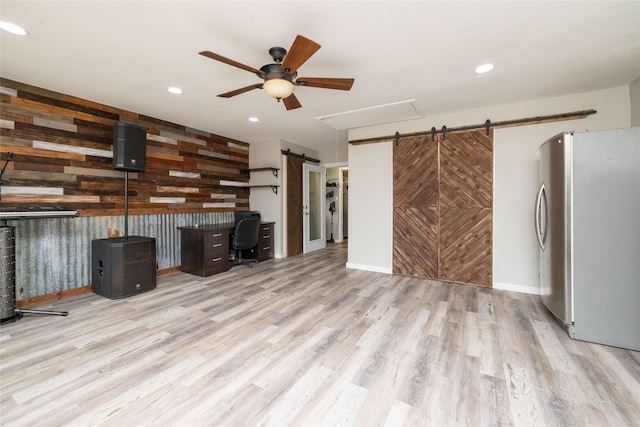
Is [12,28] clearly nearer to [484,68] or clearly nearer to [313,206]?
[484,68]

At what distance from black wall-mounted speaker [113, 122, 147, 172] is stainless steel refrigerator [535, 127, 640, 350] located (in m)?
4.75

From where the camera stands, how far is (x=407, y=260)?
432 cm

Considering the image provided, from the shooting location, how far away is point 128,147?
11.2ft

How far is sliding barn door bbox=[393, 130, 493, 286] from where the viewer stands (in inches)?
149

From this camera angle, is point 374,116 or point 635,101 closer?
point 635,101

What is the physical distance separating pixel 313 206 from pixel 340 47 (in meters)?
4.68

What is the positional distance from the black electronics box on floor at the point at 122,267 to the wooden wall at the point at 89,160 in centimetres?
66

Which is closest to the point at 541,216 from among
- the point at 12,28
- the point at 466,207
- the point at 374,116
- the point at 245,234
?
the point at 466,207

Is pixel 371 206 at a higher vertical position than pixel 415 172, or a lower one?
lower

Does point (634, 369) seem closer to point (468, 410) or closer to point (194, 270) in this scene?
point (468, 410)

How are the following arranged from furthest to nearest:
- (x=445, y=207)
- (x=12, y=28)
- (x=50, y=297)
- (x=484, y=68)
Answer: (x=445, y=207), (x=50, y=297), (x=484, y=68), (x=12, y=28)

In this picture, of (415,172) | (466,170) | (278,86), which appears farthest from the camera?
(415,172)

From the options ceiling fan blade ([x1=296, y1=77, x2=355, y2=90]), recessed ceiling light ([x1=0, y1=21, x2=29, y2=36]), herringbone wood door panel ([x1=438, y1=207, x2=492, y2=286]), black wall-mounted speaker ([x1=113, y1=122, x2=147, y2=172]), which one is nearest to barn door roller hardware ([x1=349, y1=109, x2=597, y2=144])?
herringbone wood door panel ([x1=438, y1=207, x2=492, y2=286])

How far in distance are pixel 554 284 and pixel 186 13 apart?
13.0 ft
